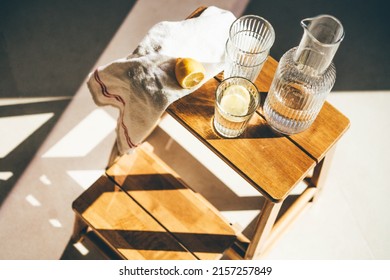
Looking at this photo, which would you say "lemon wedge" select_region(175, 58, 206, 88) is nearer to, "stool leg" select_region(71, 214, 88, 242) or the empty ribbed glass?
the empty ribbed glass

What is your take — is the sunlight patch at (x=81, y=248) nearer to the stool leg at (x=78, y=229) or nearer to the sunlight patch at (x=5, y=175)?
the stool leg at (x=78, y=229)

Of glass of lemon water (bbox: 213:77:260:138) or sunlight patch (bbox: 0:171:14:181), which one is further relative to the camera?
sunlight patch (bbox: 0:171:14:181)

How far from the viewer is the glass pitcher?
3.53 ft

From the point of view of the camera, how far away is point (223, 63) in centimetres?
132

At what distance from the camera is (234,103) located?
1.21 m

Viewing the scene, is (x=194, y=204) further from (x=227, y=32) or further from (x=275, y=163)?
(x=227, y=32)

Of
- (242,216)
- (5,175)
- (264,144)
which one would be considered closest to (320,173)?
(242,216)

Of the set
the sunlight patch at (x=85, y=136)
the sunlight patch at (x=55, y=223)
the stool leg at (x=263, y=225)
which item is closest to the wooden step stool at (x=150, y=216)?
the stool leg at (x=263, y=225)

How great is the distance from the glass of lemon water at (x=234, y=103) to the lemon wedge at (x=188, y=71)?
69 millimetres

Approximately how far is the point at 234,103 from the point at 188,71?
149 mm

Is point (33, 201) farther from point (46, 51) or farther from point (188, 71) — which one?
point (188, 71)

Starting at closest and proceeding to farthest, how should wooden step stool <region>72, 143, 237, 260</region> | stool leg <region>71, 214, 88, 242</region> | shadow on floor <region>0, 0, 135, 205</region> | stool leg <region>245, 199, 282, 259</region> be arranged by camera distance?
stool leg <region>245, 199, 282, 259</region> → wooden step stool <region>72, 143, 237, 260</region> → stool leg <region>71, 214, 88, 242</region> → shadow on floor <region>0, 0, 135, 205</region>

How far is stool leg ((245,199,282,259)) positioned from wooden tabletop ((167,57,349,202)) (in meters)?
0.09

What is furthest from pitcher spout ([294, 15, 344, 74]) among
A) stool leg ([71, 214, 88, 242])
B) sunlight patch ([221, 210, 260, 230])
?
stool leg ([71, 214, 88, 242])
